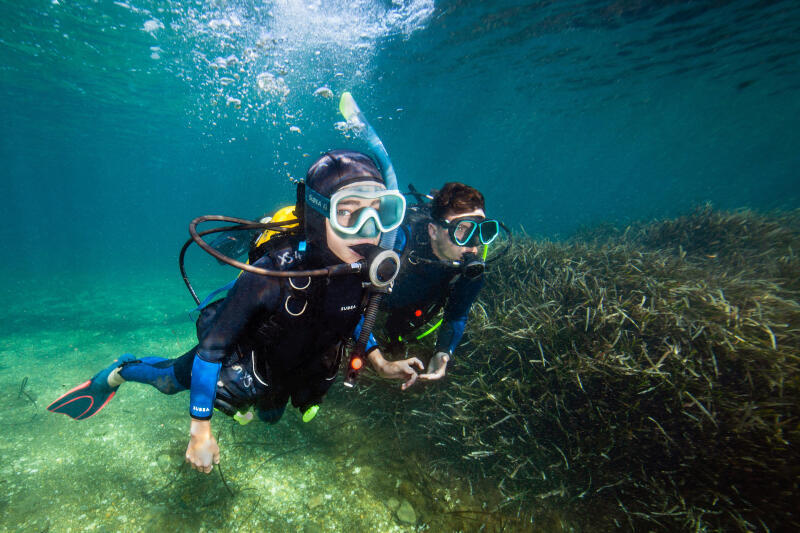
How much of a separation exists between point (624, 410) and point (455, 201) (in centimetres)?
270

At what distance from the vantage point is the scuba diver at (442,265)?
3.30m

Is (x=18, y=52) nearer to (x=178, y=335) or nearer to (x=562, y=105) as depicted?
(x=178, y=335)

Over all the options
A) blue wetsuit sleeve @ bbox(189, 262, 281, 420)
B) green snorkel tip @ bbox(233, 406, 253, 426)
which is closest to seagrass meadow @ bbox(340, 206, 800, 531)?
green snorkel tip @ bbox(233, 406, 253, 426)

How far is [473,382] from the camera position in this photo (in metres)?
3.66

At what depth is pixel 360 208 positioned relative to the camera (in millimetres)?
2145

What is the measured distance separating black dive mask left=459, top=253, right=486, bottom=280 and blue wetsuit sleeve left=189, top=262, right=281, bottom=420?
1979mm

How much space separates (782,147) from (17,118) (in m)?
113

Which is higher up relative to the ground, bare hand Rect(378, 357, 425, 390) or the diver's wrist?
the diver's wrist

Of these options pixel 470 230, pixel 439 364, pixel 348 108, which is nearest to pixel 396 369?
pixel 439 364

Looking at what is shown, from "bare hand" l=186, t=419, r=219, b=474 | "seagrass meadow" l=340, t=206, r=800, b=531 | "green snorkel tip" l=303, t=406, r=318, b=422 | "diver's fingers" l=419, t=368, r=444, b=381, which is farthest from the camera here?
"diver's fingers" l=419, t=368, r=444, b=381

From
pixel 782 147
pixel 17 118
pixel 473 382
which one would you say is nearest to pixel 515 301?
pixel 473 382

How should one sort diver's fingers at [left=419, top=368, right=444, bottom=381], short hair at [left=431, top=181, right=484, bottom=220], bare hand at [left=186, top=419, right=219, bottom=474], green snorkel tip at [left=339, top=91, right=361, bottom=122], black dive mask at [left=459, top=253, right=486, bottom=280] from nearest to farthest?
bare hand at [left=186, top=419, right=219, bottom=474], green snorkel tip at [left=339, top=91, right=361, bottom=122], diver's fingers at [left=419, top=368, right=444, bottom=381], black dive mask at [left=459, top=253, right=486, bottom=280], short hair at [left=431, top=181, right=484, bottom=220]

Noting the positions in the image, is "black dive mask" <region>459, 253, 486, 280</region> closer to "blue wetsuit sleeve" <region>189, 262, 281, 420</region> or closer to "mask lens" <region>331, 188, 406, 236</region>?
"mask lens" <region>331, 188, 406, 236</region>

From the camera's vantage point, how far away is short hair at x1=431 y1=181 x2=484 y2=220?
334 centimetres
